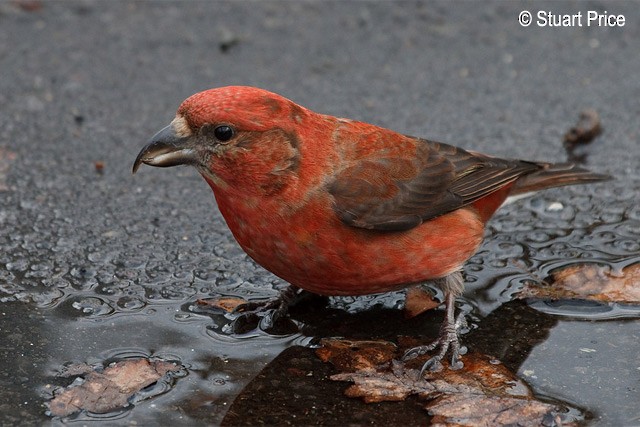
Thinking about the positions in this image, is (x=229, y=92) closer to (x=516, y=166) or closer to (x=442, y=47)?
(x=516, y=166)

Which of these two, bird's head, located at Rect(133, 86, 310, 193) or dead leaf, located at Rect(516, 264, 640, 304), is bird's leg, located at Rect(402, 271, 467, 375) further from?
bird's head, located at Rect(133, 86, 310, 193)

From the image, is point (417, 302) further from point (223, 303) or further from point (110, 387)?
point (110, 387)

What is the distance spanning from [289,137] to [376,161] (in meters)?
0.52

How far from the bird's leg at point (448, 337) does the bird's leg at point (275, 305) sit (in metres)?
0.65

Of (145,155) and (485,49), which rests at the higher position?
(485,49)

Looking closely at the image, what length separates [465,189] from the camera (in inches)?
188

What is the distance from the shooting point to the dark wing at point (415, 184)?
4285mm

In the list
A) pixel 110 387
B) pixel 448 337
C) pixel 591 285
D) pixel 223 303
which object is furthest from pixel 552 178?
pixel 110 387

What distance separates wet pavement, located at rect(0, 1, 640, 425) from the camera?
402cm

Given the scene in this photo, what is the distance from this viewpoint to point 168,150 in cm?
413

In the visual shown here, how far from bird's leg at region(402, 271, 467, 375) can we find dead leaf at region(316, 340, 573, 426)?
0.14ft

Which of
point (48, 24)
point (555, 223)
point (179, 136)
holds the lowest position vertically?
point (555, 223)

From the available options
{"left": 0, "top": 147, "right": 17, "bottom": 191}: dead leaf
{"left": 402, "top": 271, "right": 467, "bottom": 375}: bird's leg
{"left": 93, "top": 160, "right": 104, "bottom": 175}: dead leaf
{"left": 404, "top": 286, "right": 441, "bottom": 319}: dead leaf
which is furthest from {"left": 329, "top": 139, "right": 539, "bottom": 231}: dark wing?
{"left": 0, "top": 147, "right": 17, "bottom": 191}: dead leaf

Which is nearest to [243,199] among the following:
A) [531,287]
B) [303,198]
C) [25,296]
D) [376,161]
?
[303,198]
